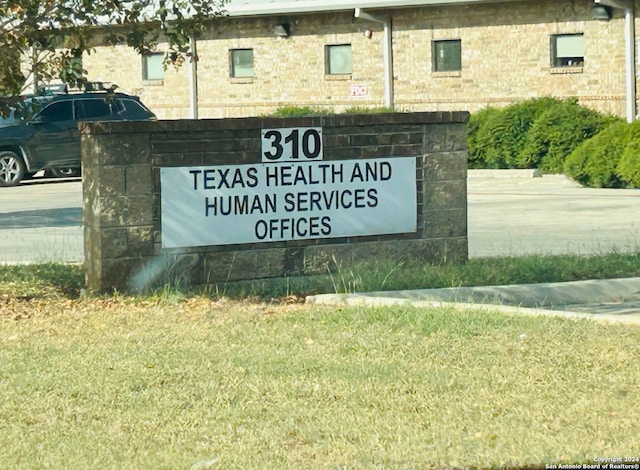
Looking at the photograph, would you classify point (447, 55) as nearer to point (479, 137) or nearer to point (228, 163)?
point (479, 137)

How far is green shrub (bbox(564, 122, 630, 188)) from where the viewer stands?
22.1 m

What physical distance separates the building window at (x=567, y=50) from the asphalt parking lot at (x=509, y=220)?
4980 millimetres

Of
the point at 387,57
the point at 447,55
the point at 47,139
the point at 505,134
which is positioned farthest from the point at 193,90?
the point at 505,134

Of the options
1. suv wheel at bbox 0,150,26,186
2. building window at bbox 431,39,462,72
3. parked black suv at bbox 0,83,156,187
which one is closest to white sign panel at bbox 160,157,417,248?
parked black suv at bbox 0,83,156,187

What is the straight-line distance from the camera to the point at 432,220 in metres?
11.6

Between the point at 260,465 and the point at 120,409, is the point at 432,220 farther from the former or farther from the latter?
the point at 260,465

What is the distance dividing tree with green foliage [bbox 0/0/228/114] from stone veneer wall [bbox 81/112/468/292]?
643mm

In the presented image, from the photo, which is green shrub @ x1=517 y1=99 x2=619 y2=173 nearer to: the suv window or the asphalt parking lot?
the asphalt parking lot

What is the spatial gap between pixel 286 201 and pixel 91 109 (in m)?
16.8

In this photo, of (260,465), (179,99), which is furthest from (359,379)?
(179,99)

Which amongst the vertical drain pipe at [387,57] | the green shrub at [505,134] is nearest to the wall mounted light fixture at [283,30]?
the vertical drain pipe at [387,57]

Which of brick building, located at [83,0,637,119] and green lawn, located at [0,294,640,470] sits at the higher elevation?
brick building, located at [83,0,637,119]

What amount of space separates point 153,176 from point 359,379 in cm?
396

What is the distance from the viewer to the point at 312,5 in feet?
104
